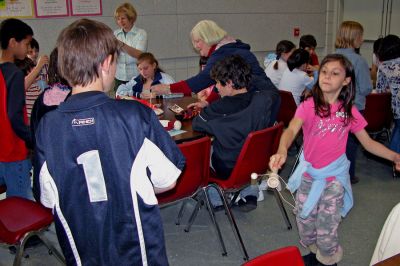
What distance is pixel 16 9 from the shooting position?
4.77 metres

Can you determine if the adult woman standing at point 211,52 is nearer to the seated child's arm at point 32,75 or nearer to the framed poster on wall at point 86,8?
the seated child's arm at point 32,75

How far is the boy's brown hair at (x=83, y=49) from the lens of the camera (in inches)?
49.5

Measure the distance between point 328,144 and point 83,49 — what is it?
1.51 metres

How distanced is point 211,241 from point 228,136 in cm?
78

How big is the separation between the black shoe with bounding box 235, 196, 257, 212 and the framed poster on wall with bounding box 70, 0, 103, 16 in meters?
3.20

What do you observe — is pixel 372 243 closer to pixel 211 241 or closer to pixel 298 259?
pixel 211 241

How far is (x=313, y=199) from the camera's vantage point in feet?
7.54

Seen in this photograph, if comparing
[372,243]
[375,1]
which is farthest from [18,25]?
[375,1]

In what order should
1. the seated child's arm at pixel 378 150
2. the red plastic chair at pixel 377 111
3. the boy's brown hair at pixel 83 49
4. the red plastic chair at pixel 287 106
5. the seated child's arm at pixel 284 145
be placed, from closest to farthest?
the boy's brown hair at pixel 83 49 → the seated child's arm at pixel 284 145 → the seated child's arm at pixel 378 150 → the red plastic chair at pixel 377 111 → the red plastic chair at pixel 287 106

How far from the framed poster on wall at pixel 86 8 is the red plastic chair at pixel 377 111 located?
11.0 ft

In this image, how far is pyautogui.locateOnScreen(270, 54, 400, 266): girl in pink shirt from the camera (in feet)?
7.57

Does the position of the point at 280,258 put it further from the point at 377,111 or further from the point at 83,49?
the point at 377,111

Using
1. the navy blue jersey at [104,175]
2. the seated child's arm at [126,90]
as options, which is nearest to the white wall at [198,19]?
the seated child's arm at [126,90]

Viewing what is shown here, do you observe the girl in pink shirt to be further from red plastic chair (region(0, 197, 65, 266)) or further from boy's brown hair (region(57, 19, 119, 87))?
red plastic chair (region(0, 197, 65, 266))
